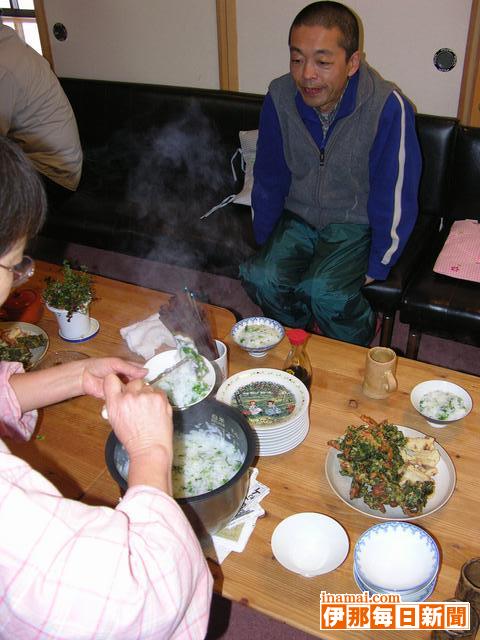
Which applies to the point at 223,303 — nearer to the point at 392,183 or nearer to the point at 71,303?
the point at 392,183

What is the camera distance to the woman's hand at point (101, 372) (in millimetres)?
1286

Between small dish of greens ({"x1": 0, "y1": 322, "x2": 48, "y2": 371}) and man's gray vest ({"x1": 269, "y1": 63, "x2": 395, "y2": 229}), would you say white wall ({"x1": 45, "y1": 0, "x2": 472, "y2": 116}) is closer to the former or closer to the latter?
man's gray vest ({"x1": 269, "y1": 63, "x2": 395, "y2": 229})

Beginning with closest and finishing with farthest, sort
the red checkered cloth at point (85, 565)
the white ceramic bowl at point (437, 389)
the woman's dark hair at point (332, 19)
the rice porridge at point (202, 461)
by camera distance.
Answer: the red checkered cloth at point (85, 565) → the rice porridge at point (202, 461) → the white ceramic bowl at point (437, 389) → the woman's dark hair at point (332, 19)

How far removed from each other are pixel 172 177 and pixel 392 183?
1.59 metres

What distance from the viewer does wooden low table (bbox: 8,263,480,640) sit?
3.73 ft

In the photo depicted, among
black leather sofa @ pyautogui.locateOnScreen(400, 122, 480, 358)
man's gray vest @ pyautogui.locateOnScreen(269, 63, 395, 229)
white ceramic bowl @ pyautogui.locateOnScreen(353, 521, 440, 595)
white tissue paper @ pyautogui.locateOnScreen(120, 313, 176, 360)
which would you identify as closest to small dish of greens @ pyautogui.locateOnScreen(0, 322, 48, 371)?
white tissue paper @ pyautogui.locateOnScreen(120, 313, 176, 360)

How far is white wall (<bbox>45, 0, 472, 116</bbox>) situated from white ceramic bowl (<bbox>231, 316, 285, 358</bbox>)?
7.00 ft

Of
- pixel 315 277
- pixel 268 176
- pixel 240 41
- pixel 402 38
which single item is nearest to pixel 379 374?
pixel 315 277

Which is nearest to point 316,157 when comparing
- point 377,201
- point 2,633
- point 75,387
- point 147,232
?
point 377,201

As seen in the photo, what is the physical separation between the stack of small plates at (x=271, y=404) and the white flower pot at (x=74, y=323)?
589 millimetres

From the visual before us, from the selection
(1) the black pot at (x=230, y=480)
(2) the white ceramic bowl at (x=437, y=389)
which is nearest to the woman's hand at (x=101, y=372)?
(1) the black pot at (x=230, y=480)

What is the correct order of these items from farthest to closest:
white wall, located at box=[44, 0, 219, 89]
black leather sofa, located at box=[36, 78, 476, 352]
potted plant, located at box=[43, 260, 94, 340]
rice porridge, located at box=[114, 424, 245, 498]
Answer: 1. white wall, located at box=[44, 0, 219, 89]
2. black leather sofa, located at box=[36, 78, 476, 352]
3. potted plant, located at box=[43, 260, 94, 340]
4. rice porridge, located at box=[114, 424, 245, 498]

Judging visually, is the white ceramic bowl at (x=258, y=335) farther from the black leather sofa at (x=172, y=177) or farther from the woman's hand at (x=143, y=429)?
the black leather sofa at (x=172, y=177)

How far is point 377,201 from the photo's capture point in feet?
8.29
